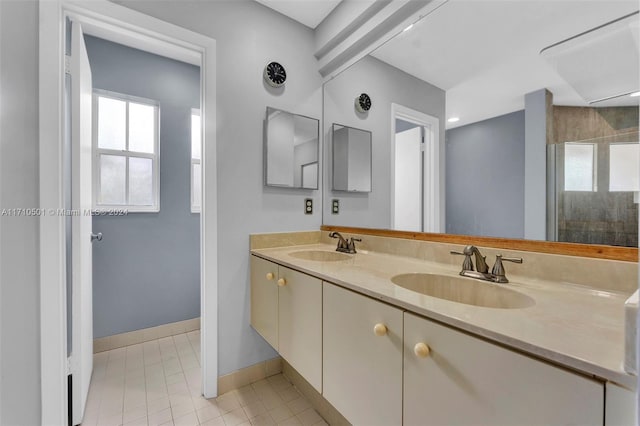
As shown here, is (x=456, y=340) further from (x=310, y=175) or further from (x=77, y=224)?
(x=77, y=224)

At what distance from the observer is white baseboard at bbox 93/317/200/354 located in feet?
6.88

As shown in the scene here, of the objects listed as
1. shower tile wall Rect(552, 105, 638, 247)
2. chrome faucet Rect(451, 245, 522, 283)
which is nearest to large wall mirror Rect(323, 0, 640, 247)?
shower tile wall Rect(552, 105, 638, 247)

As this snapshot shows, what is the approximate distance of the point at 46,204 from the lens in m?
1.22

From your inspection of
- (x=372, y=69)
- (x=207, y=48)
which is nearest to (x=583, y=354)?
(x=372, y=69)

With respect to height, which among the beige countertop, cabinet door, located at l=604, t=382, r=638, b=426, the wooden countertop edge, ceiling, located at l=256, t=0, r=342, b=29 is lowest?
cabinet door, located at l=604, t=382, r=638, b=426

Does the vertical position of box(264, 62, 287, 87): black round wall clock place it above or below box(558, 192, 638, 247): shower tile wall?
above

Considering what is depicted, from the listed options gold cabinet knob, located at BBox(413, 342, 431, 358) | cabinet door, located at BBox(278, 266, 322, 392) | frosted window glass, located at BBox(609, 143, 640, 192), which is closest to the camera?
gold cabinet knob, located at BBox(413, 342, 431, 358)

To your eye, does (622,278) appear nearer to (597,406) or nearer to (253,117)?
(597,406)

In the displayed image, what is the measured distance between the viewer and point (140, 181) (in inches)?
91.6

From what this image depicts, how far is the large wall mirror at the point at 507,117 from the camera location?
33.2 inches

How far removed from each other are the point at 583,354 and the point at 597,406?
0.26 ft

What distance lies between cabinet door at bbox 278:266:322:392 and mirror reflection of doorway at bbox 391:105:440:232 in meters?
0.71

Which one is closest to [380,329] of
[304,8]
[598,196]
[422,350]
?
[422,350]

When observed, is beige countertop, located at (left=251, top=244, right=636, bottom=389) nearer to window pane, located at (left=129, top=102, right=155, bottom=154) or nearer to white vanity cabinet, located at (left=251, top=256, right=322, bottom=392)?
white vanity cabinet, located at (left=251, top=256, right=322, bottom=392)
